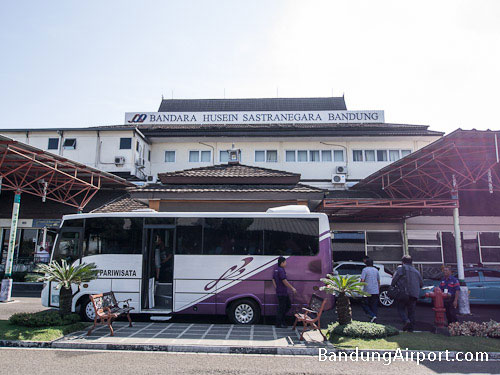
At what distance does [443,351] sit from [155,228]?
25.0ft

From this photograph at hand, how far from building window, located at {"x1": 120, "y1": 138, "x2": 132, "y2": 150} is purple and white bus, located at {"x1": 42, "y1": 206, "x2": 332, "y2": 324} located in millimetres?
11333

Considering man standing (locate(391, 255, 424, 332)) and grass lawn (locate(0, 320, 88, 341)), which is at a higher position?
man standing (locate(391, 255, 424, 332))

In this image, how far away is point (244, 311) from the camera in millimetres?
9602

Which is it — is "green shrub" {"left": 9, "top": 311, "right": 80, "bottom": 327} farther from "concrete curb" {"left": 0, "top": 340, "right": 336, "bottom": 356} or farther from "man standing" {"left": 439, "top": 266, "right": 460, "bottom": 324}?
"man standing" {"left": 439, "top": 266, "right": 460, "bottom": 324}

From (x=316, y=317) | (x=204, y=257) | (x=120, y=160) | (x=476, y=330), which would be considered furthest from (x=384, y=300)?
(x=120, y=160)

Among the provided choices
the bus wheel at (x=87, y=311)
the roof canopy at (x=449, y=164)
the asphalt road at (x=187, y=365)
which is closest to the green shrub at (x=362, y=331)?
the asphalt road at (x=187, y=365)

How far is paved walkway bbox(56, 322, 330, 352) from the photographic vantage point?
741 cm

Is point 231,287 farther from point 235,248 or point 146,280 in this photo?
point 146,280

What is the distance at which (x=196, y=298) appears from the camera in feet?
31.5

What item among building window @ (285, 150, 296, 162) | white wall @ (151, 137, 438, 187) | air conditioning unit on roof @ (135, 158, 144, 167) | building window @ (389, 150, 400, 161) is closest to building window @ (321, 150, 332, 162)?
white wall @ (151, 137, 438, 187)

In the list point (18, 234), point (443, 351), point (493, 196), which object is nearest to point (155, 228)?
point (443, 351)

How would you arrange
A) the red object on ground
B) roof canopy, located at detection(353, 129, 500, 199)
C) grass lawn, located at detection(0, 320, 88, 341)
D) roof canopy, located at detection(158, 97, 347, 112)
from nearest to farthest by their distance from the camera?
grass lawn, located at detection(0, 320, 88, 341)
the red object on ground
roof canopy, located at detection(353, 129, 500, 199)
roof canopy, located at detection(158, 97, 347, 112)
